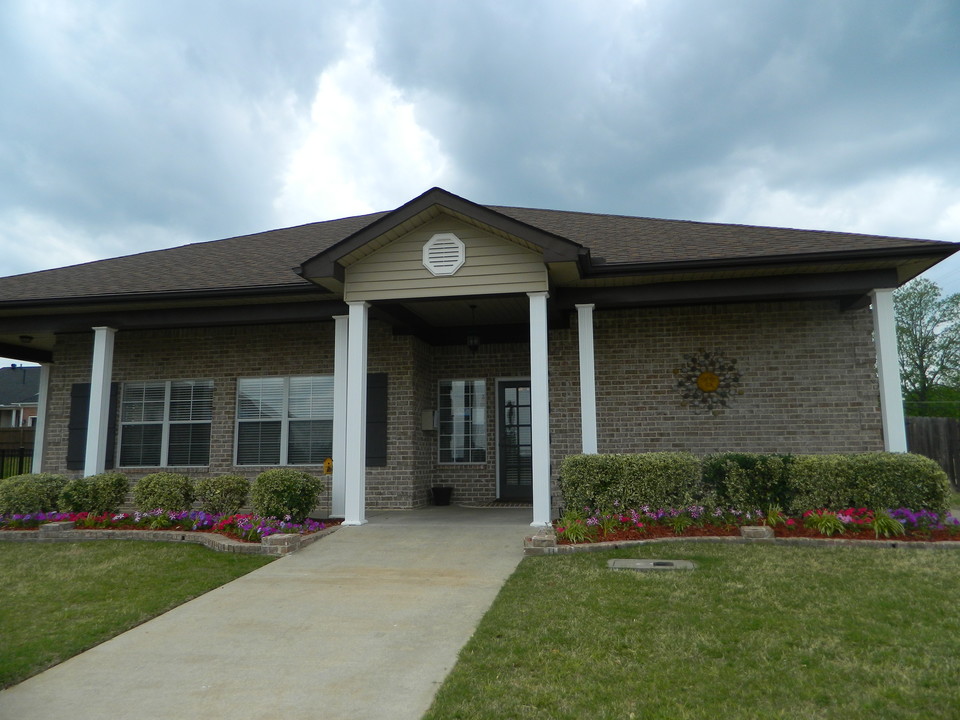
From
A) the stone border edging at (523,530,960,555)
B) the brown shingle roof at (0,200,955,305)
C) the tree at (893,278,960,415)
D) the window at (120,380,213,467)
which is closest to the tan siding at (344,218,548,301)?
the brown shingle roof at (0,200,955,305)

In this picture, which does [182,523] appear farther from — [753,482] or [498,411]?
[753,482]

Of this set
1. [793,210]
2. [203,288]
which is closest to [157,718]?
[203,288]

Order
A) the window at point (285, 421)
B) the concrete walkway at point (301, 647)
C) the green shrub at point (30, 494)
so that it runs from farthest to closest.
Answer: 1. the window at point (285, 421)
2. the green shrub at point (30, 494)
3. the concrete walkway at point (301, 647)

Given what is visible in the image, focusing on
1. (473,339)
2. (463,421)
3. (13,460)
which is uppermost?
(473,339)

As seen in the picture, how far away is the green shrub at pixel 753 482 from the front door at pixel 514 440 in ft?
13.9

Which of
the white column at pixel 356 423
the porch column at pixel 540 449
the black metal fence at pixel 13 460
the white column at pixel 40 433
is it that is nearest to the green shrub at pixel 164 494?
the white column at pixel 356 423

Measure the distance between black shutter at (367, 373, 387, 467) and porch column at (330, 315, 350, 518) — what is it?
145 cm

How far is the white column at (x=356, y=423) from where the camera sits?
28.5ft

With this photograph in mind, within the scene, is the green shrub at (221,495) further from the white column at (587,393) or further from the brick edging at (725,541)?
the white column at (587,393)

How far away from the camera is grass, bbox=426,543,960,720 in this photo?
129 inches

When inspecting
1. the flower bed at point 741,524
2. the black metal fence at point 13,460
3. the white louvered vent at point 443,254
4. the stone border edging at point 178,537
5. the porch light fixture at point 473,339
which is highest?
the white louvered vent at point 443,254

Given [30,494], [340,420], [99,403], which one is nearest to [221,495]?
[340,420]

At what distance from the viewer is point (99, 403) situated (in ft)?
34.1

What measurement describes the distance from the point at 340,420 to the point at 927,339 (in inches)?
1586
